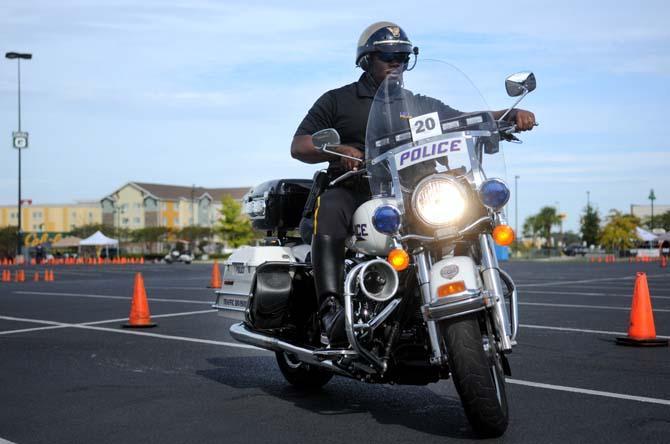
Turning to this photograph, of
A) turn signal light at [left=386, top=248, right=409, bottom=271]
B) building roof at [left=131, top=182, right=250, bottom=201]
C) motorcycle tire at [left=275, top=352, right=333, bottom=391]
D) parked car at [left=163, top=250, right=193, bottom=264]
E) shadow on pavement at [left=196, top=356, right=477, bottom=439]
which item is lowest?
parked car at [left=163, top=250, right=193, bottom=264]

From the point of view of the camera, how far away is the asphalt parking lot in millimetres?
4789

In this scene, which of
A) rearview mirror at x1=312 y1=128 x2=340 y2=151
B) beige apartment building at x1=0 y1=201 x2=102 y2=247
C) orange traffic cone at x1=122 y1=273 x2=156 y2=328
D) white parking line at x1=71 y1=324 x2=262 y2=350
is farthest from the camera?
beige apartment building at x1=0 y1=201 x2=102 y2=247

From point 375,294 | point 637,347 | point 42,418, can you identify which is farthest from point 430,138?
point 637,347

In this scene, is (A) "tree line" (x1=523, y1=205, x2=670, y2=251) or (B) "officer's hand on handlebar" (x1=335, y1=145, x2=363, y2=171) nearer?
(B) "officer's hand on handlebar" (x1=335, y1=145, x2=363, y2=171)

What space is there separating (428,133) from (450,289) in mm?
975

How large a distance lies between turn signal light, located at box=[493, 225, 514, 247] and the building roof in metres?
125

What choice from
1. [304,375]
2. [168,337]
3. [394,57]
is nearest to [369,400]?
[304,375]

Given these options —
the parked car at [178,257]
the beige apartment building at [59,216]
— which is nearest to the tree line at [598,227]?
the parked car at [178,257]

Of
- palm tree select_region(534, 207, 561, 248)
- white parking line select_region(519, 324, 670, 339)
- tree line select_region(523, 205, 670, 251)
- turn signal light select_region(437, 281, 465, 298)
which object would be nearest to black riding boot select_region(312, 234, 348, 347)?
turn signal light select_region(437, 281, 465, 298)

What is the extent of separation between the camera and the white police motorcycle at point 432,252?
4.27 metres

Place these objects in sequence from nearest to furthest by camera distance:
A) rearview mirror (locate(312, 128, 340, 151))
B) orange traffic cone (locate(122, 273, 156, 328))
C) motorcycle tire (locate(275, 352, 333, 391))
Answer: rearview mirror (locate(312, 128, 340, 151)) → motorcycle tire (locate(275, 352, 333, 391)) → orange traffic cone (locate(122, 273, 156, 328))

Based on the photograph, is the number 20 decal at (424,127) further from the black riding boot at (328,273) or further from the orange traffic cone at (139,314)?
the orange traffic cone at (139,314)

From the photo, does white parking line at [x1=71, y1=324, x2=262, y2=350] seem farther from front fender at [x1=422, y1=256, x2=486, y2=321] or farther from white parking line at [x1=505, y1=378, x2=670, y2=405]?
front fender at [x1=422, y1=256, x2=486, y2=321]

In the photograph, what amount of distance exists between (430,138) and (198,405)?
7.90 feet
